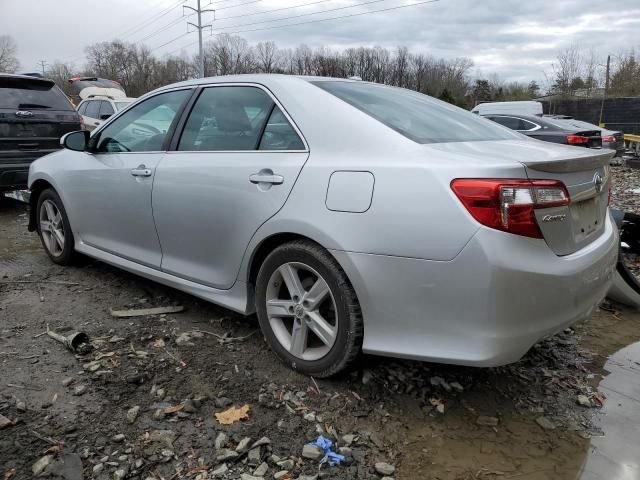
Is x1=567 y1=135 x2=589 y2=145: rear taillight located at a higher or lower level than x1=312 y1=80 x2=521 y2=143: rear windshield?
lower

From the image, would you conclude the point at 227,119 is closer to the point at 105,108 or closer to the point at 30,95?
the point at 30,95

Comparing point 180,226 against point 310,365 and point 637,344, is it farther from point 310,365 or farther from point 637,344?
point 637,344

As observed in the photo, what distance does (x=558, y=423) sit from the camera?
2.52 metres

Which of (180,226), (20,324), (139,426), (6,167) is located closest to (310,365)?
(139,426)

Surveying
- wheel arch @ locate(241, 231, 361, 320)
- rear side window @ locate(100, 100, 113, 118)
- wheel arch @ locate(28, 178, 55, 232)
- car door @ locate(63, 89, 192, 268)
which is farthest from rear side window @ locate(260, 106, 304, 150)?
rear side window @ locate(100, 100, 113, 118)

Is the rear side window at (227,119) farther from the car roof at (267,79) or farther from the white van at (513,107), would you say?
the white van at (513,107)

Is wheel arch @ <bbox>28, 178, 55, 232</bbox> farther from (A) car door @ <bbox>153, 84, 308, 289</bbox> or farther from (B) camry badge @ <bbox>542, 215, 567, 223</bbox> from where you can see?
(B) camry badge @ <bbox>542, 215, 567, 223</bbox>

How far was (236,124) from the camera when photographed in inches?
124

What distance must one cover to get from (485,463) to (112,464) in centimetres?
152

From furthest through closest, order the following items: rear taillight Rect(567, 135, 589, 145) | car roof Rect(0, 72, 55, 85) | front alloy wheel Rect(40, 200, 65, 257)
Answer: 1. rear taillight Rect(567, 135, 589, 145)
2. car roof Rect(0, 72, 55, 85)
3. front alloy wheel Rect(40, 200, 65, 257)

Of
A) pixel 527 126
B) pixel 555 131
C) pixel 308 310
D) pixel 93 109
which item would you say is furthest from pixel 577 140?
pixel 93 109

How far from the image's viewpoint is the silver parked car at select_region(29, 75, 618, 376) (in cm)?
216

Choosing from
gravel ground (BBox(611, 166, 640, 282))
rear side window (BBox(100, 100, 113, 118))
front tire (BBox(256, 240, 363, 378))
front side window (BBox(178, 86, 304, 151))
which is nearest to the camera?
front tire (BBox(256, 240, 363, 378))

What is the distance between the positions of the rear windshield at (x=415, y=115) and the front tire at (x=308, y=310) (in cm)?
75
